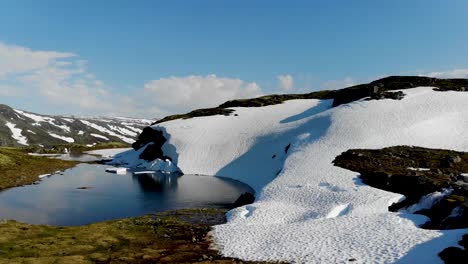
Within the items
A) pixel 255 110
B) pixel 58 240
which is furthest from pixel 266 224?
pixel 255 110

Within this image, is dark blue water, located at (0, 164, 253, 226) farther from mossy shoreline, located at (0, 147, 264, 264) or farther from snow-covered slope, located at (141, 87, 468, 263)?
snow-covered slope, located at (141, 87, 468, 263)

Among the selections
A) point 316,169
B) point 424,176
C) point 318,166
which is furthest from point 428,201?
point 318,166

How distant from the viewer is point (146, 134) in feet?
495

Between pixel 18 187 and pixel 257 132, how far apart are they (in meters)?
66.5

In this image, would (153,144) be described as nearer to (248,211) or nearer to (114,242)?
(248,211)

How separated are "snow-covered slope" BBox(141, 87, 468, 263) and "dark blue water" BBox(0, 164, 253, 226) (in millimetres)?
10280

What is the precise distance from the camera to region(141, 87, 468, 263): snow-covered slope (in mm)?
33906

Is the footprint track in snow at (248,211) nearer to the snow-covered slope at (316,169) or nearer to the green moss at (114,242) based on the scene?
the snow-covered slope at (316,169)

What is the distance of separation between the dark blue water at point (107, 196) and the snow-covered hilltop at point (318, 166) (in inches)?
411

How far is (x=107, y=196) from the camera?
7388cm

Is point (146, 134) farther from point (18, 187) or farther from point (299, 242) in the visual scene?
point (299, 242)

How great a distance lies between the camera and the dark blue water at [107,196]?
189ft

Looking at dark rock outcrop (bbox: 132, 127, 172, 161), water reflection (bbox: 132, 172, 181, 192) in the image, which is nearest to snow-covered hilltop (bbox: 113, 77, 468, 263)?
dark rock outcrop (bbox: 132, 127, 172, 161)

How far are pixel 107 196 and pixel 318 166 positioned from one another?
135 ft
